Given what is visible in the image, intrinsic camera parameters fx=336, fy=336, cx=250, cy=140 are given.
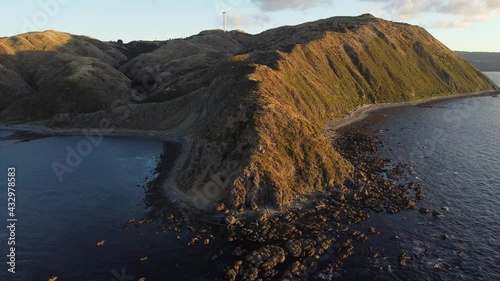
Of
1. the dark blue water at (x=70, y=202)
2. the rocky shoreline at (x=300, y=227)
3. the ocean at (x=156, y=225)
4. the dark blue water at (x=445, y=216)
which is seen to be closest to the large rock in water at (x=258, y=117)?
the rocky shoreline at (x=300, y=227)

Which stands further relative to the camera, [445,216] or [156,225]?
[445,216]

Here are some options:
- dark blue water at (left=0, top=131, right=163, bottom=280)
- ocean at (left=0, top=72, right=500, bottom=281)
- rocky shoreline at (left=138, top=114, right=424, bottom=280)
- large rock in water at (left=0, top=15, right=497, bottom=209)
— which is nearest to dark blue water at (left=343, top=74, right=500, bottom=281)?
ocean at (left=0, top=72, right=500, bottom=281)

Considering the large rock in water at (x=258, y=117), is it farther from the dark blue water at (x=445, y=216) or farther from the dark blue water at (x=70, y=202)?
the dark blue water at (x=445, y=216)

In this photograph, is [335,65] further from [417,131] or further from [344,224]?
[344,224]

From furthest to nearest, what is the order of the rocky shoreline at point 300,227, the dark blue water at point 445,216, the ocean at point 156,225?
the rocky shoreline at point 300,227 < the ocean at point 156,225 < the dark blue water at point 445,216

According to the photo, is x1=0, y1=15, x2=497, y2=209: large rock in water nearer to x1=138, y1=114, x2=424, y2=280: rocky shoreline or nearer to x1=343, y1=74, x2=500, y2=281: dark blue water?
x1=138, y1=114, x2=424, y2=280: rocky shoreline

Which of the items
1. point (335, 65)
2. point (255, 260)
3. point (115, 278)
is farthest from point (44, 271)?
point (335, 65)

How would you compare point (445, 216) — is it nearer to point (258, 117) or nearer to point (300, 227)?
point (300, 227)

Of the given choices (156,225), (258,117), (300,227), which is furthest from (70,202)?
(300,227)

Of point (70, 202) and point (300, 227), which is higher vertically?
point (70, 202)
